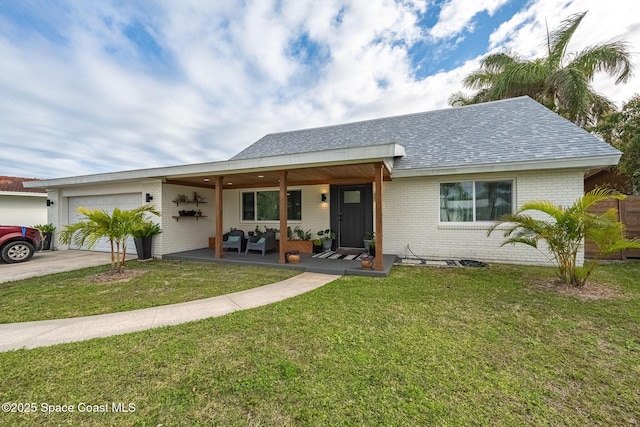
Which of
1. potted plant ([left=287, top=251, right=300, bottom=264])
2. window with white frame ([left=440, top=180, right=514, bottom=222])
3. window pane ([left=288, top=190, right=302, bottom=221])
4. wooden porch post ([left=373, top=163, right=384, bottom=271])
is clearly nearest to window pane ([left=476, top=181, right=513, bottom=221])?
window with white frame ([left=440, top=180, right=514, bottom=222])

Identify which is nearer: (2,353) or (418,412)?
(418,412)

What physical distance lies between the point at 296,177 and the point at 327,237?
2381 millimetres

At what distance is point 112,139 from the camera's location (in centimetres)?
1538

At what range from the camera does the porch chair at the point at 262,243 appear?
8.19m

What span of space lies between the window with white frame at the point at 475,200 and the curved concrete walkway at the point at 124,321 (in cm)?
507

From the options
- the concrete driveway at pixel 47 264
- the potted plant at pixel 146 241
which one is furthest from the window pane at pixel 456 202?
the concrete driveway at pixel 47 264

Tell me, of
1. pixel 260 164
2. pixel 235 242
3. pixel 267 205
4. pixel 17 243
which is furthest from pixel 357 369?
pixel 17 243

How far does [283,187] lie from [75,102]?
1025cm

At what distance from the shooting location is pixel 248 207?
10320 millimetres

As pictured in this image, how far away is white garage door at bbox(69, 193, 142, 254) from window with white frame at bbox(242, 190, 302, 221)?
3.61 meters

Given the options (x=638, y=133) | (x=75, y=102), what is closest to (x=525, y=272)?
(x=638, y=133)

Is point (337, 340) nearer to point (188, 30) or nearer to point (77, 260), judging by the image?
point (77, 260)

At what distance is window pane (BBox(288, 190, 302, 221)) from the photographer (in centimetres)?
948

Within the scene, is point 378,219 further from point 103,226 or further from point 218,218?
point 103,226
